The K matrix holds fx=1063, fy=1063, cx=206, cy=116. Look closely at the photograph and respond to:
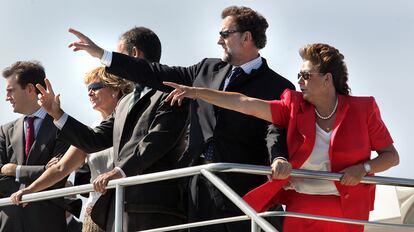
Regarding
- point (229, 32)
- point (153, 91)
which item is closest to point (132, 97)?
point (153, 91)

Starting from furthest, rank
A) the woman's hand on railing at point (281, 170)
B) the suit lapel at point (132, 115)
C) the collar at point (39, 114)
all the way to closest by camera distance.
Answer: the collar at point (39, 114) < the suit lapel at point (132, 115) < the woman's hand on railing at point (281, 170)

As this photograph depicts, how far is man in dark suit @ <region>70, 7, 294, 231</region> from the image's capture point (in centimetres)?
689

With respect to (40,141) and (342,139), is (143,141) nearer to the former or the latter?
(342,139)

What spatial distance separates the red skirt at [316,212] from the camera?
21.5 ft

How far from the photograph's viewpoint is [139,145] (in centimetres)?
723

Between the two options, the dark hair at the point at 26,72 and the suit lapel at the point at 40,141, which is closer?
the suit lapel at the point at 40,141

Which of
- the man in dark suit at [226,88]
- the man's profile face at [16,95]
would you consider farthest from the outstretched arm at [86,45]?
the man's profile face at [16,95]

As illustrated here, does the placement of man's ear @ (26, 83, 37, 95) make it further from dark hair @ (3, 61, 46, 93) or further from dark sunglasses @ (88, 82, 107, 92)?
dark sunglasses @ (88, 82, 107, 92)

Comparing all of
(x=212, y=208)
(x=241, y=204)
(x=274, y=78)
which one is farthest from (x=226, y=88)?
(x=241, y=204)

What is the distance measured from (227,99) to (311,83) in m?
0.57

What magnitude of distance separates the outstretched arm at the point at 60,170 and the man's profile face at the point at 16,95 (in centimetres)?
94

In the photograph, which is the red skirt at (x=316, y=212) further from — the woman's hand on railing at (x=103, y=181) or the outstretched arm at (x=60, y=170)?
the outstretched arm at (x=60, y=170)

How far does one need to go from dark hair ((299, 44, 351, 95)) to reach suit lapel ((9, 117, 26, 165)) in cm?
273

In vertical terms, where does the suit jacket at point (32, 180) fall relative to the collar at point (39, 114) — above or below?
below
